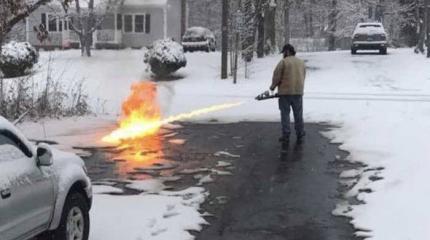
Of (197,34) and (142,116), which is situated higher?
(197,34)

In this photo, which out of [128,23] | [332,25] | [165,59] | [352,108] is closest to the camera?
[352,108]

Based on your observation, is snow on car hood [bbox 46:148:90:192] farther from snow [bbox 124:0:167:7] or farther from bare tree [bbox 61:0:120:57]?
snow [bbox 124:0:167:7]

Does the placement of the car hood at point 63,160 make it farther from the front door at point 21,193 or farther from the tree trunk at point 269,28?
the tree trunk at point 269,28

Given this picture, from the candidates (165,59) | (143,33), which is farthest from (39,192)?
(143,33)

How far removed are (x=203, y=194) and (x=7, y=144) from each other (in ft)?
12.7

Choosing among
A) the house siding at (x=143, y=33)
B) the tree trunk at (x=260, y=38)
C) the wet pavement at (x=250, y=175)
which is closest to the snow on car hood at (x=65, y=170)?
the wet pavement at (x=250, y=175)

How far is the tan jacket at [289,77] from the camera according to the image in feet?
42.7

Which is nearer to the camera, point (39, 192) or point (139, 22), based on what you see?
point (39, 192)

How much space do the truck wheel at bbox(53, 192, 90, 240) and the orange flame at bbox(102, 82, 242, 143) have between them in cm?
725

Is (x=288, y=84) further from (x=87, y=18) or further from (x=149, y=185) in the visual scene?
(x=87, y=18)

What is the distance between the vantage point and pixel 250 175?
10055 mm

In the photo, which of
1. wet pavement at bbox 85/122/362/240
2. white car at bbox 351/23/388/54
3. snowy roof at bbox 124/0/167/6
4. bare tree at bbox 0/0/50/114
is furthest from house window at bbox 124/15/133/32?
wet pavement at bbox 85/122/362/240

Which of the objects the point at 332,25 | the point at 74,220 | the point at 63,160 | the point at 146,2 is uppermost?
the point at 146,2

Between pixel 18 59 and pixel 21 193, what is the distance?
78.4 ft
